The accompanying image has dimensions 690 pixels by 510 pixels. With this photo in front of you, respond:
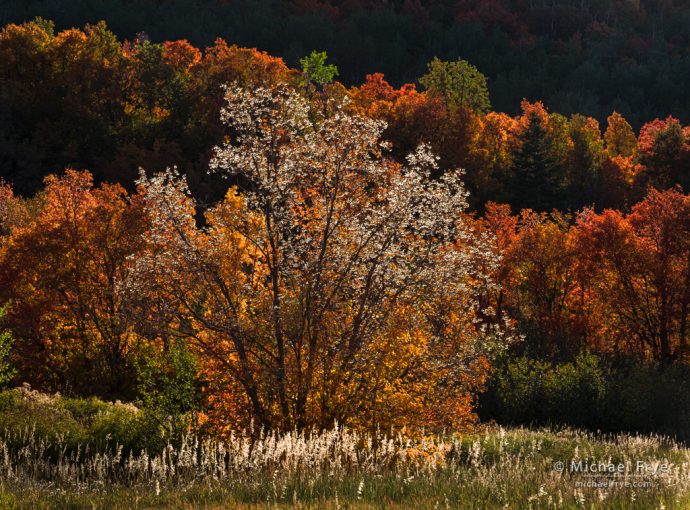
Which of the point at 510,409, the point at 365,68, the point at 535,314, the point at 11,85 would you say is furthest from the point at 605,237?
the point at 365,68

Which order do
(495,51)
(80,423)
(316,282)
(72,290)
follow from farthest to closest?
(495,51) → (72,290) → (80,423) → (316,282)

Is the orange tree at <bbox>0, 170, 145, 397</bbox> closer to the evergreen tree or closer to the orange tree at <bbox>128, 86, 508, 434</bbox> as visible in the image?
the orange tree at <bbox>128, 86, 508, 434</bbox>

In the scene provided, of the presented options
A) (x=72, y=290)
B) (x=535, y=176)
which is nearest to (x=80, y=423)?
(x=72, y=290)

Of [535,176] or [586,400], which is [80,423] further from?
[535,176]

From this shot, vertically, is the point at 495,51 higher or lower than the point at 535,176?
higher

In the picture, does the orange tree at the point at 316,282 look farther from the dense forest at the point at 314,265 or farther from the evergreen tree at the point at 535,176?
the evergreen tree at the point at 535,176

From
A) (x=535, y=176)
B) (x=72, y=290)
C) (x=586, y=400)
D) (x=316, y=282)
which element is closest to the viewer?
(x=316, y=282)

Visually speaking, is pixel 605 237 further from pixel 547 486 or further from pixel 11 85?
pixel 11 85

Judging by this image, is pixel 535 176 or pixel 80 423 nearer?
pixel 80 423

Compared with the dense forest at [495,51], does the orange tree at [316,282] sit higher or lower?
lower

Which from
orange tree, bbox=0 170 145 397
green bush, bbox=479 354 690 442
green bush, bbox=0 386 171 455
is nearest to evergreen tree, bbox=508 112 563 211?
green bush, bbox=479 354 690 442

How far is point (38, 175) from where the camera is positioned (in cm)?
6919

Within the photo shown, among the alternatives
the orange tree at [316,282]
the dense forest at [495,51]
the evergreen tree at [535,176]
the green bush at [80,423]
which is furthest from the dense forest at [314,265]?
the dense forest at [495,51]

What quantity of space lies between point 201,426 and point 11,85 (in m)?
71.6
